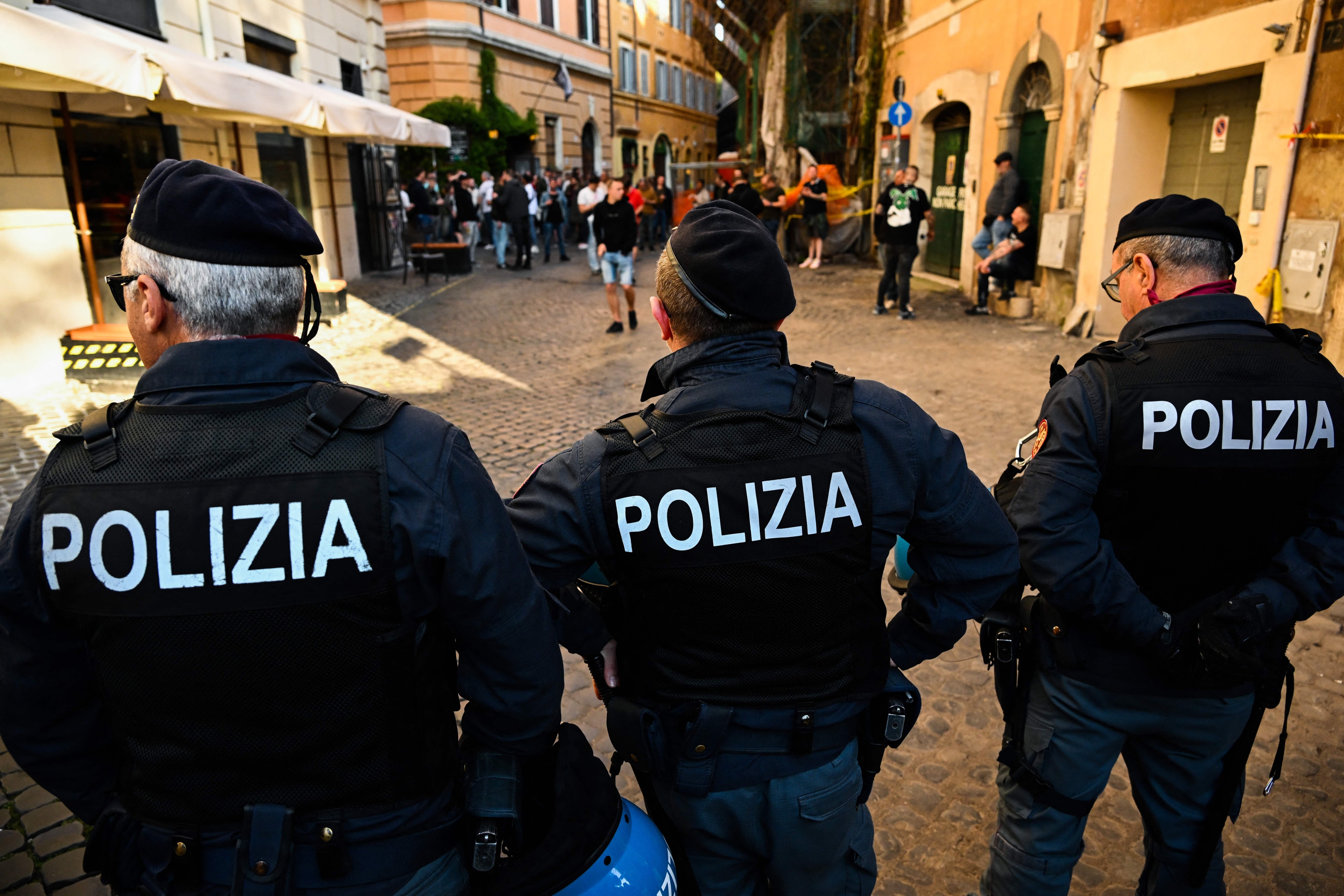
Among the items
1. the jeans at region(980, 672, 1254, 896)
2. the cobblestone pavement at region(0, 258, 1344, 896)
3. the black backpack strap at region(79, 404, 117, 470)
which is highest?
the black backpack strap at region(79, 404, 117, 470)

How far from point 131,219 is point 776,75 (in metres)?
21.6

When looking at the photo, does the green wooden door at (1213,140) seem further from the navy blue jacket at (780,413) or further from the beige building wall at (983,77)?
the navy blue jacket at (780,413)

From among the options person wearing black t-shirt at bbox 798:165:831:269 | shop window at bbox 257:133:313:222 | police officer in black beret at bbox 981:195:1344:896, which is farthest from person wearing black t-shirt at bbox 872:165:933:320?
police officer in black beret at bbox 981:195:1344:896

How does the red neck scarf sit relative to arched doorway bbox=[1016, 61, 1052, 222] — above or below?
below

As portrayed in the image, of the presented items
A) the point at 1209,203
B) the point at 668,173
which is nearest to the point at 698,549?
the point at 1209,203

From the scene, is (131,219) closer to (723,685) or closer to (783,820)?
(723,685)

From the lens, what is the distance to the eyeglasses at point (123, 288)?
57.0 inches

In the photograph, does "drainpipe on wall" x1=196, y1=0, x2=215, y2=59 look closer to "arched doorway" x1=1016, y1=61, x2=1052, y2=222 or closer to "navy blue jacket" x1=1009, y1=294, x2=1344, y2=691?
"arched doorway" x1=1016, y1=61, x2=1052, y2=222

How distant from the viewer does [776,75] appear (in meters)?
21.2

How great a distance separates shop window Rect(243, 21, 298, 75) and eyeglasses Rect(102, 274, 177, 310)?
1284 cm

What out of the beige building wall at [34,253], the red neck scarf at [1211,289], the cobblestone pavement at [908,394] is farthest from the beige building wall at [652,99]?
the red neck scarf at [1211,289]

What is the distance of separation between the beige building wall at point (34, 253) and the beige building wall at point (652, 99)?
2704 cm

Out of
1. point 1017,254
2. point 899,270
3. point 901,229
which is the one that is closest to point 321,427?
point 901,229

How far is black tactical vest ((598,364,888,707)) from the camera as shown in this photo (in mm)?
1666
